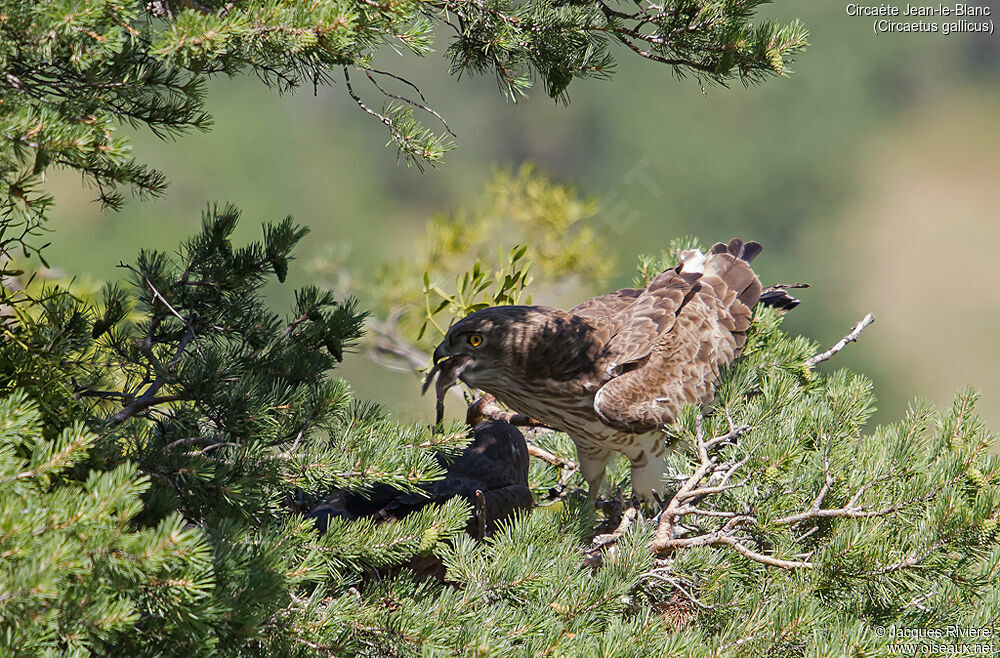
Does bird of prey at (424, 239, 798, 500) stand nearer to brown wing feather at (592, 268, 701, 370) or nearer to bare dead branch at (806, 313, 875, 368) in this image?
brown wing feather at (592, 268, 701, 370)

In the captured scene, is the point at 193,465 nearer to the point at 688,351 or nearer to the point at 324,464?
the point at 324,464

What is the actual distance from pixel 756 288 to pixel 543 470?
3.93 feet

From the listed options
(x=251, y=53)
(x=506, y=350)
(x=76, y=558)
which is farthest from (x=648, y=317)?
(x=76, y=558)

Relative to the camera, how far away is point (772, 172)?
80.0 feet

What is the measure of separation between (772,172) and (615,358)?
22.6 metres

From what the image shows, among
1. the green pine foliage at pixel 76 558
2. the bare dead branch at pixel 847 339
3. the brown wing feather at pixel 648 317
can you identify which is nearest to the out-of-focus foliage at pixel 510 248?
the brown wing feather at pixel 648 317

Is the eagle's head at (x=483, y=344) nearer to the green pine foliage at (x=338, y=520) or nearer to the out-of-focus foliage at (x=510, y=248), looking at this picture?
the green pine foliage at (x=338, y=520)

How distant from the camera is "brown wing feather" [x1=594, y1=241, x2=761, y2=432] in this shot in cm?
322

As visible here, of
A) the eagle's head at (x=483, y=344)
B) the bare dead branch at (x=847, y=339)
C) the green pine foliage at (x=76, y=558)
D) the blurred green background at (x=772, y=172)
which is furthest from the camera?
the blurred green background at (x=772, y=172)

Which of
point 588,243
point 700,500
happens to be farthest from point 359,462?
point 588,243

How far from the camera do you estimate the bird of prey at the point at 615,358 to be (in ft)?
10.4

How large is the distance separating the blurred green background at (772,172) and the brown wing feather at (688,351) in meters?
16.5

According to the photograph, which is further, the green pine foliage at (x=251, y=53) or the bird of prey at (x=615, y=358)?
the bird of prey at (x=615, y=358)

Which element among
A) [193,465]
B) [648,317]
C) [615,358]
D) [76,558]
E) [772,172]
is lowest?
[772,172]
